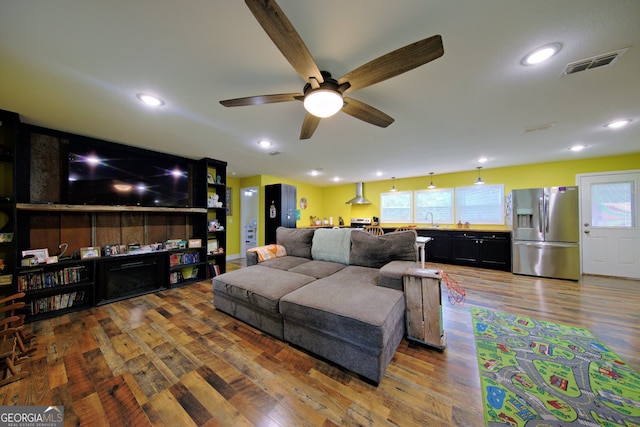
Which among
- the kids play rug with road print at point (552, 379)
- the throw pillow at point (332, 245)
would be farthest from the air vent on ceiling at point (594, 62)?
the throw pillow at point (332, 245)

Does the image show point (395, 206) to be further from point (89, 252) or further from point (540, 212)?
point (89, 252)

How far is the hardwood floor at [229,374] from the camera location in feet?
4.30

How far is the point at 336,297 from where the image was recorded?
1.84m

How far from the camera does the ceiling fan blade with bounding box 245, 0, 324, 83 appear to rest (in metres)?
0.91

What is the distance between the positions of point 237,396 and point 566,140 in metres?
5.32

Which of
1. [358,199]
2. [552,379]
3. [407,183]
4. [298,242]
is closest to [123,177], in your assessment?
[298,242]

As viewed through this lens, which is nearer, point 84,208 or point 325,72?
point 325,72

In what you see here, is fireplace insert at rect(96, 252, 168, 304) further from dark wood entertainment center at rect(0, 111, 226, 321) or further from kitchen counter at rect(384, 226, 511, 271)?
kitchen counter at rect(384, 226, 511, 271)

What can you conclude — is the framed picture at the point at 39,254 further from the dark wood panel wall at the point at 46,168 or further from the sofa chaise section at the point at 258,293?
the sofa chaise section at the point at 258,293

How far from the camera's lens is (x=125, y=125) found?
262 cm

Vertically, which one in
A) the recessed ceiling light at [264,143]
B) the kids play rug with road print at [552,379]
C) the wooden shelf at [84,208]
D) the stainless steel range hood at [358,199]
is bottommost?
the kids play rug with road print at [552,379]

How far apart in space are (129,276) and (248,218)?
10.9ft

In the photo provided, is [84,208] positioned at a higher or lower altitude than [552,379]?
higher

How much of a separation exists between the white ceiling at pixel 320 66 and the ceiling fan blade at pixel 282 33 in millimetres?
217
